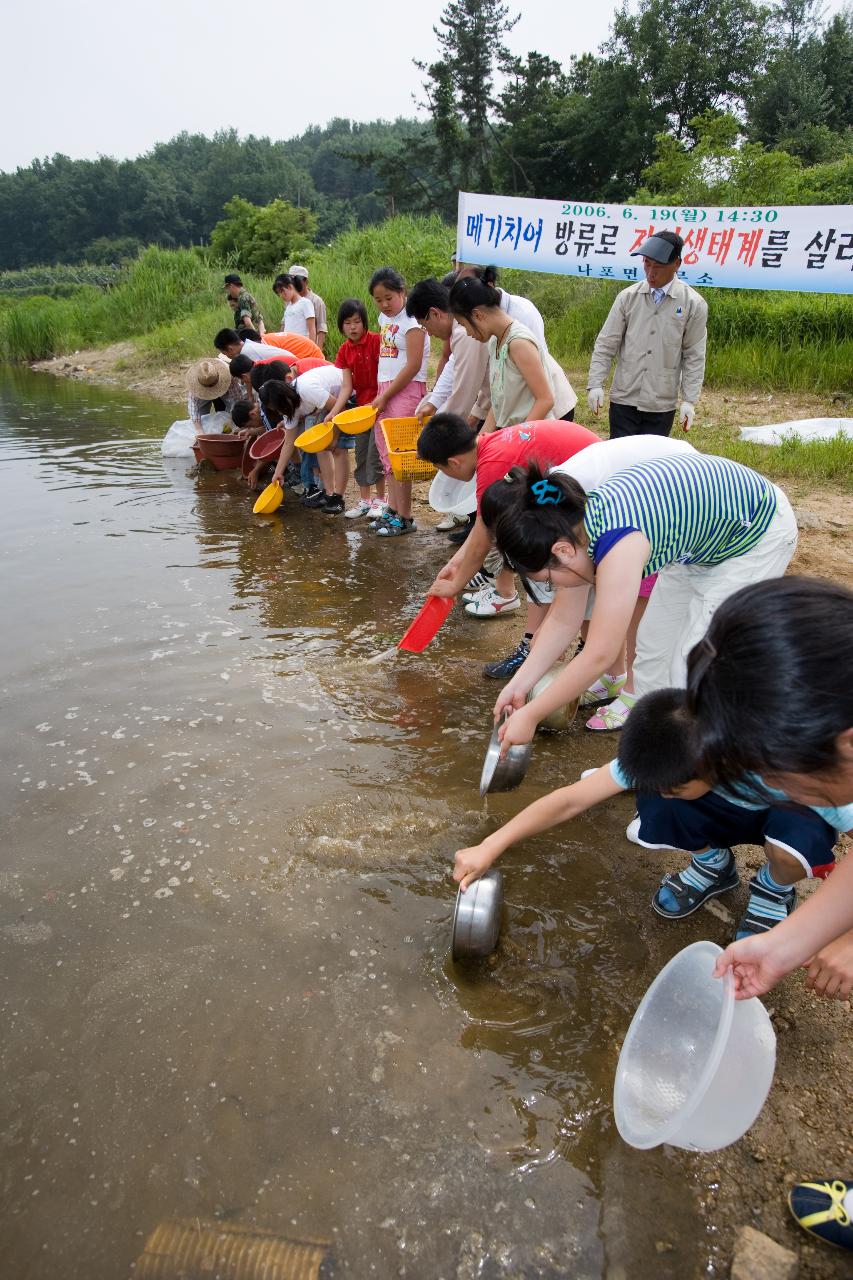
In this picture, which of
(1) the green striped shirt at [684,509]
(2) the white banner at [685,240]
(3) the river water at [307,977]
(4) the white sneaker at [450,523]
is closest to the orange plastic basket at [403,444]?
(4) the white sneaker at [450,523]

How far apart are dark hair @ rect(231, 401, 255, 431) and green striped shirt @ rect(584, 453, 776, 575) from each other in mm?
5693

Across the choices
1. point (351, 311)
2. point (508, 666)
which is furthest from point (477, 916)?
point (351, 311)

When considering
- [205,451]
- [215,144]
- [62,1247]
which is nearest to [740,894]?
[62,1247]

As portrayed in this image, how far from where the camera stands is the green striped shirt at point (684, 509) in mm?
2068

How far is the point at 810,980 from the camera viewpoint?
5.05ft

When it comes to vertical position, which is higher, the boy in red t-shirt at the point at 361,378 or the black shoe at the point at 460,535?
the boy in red t-shirt at the point at 361,378

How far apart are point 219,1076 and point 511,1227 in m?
0.75

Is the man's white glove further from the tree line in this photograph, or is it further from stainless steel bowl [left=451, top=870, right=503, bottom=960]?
the tree line

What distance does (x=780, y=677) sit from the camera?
43.7 inches

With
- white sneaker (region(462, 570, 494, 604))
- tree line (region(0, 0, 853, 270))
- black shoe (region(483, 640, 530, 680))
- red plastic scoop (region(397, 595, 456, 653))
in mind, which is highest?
tree line (region(0, 0, 853, 270))

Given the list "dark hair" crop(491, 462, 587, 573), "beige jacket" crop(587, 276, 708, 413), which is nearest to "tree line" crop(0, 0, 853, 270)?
"beige jacket" crop(587, 276, 708, 413)

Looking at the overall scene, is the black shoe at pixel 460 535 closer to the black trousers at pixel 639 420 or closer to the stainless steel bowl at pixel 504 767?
the black trousers at pixel 639 420

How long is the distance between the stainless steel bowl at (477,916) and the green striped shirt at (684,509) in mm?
938

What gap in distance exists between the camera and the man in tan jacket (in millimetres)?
4480
